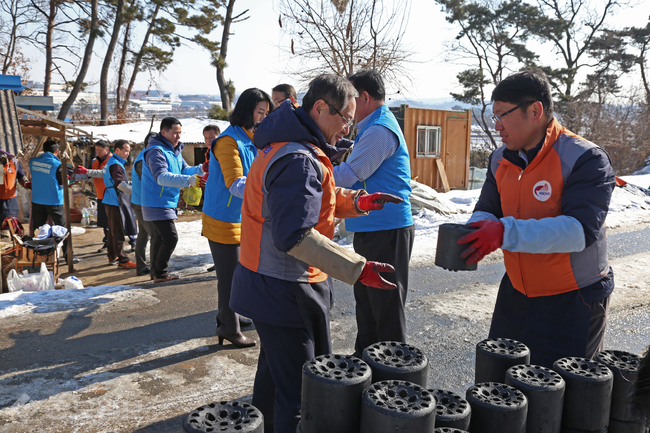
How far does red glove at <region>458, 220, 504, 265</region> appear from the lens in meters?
2.06

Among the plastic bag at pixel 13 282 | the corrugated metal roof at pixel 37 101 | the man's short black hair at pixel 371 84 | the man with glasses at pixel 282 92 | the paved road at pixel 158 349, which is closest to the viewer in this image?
the paved road at pixel 158 349

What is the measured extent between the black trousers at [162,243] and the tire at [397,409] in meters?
4.78

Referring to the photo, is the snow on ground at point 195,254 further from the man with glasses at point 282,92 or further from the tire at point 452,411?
the tire at point 452,411

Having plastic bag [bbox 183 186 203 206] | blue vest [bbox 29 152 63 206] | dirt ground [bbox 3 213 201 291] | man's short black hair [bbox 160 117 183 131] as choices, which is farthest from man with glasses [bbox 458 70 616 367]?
blue vest [bbox 29 152 63 206]

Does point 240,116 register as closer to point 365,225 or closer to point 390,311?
point 365,225

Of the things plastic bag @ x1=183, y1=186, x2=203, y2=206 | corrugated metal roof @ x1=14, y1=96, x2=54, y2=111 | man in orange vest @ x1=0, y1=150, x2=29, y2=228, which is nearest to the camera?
plastic bag @ x1=183, y1=186, x2=203, y2=206

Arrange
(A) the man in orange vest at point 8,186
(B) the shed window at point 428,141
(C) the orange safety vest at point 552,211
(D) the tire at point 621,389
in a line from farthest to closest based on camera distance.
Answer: (B) the shed window at point 428,141
(A) the man in orange vest at point 8,186
(C) the orange safety vest at point 552,211
(D) the tire at point 621,389

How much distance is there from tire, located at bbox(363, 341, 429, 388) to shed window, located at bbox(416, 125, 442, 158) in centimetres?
1653

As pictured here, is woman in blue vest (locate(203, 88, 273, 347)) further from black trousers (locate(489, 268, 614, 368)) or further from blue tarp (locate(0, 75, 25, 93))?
blue tarp (locate(0, 75, 25, 93))

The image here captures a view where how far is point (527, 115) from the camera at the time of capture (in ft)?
7.42

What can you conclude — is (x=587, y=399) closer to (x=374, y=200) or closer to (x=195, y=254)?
(x=374, y=200)

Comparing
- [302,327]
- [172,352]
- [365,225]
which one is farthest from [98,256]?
[302,327]

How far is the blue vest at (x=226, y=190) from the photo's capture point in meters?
3.90

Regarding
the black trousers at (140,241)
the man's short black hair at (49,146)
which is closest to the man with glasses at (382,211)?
the black trousers at (140,241)
